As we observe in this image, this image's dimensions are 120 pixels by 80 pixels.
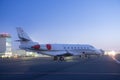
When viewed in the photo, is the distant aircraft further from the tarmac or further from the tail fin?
the tarmac

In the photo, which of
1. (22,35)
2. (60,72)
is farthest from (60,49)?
(60,72)

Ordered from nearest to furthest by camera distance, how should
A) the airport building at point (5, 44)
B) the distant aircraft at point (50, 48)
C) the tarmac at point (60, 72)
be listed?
the tarmac at point (60, 72), the distant aircraft at point (50, 48), the airport building at point (5, 44)

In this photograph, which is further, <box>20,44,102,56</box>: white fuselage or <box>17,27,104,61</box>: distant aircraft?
<box>20,44,102,56</box>: white fuselage

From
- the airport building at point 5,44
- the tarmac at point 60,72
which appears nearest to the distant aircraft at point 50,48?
the tarmac at point 60,72

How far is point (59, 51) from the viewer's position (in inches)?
2638

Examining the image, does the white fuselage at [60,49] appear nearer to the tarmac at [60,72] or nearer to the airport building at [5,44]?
the tarmac at [60,72]

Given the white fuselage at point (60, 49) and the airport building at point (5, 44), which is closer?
the white fuselage at point (60, 49)

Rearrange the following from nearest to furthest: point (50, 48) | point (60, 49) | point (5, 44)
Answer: point (50, 48) < point (60, 49) < point (5, 44)

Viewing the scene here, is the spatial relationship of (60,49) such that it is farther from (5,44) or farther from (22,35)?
(5,44)

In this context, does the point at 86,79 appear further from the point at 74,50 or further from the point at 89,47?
the point at 89,47

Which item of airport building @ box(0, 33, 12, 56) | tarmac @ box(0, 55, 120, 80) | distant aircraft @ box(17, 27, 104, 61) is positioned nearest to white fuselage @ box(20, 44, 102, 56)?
distant aircraft @ box(17, 27, 104, 61)

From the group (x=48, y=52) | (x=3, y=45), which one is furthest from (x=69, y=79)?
(x=3, y=45)

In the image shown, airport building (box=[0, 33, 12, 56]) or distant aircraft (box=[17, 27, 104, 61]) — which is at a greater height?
airport building (box=[0, 33, 12, 56])

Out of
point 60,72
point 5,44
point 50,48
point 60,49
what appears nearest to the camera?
point 60,72
